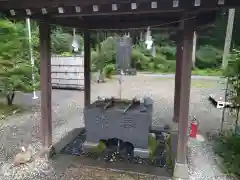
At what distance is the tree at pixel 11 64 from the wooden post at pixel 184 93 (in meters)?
4.04

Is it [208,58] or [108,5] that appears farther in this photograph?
[208,58]

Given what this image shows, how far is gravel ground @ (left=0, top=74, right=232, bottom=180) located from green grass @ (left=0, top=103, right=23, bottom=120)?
285 mm

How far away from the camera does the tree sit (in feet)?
17.6

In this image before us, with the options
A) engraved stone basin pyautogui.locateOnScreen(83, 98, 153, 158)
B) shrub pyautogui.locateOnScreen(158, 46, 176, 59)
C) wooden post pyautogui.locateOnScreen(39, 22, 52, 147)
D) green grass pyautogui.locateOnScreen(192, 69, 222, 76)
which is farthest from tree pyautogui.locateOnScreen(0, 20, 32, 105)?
shrub pyautogui.locateOnScreen(158, 46, 176, 59)

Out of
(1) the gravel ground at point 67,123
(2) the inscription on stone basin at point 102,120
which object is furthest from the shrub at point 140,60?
(2) the inscription on stone basin at point 102,120

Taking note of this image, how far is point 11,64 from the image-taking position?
5555 mm

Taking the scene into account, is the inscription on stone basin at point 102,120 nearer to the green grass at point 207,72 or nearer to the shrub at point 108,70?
the shrub at point 108,70

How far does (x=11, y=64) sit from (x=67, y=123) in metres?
2.05

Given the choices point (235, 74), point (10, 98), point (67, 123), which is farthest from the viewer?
point (10, 98)

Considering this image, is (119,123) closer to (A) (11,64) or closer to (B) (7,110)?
(A) (11,64)

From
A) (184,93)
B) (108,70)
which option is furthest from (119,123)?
(108,70)

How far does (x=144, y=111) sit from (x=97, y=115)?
75 centimetres

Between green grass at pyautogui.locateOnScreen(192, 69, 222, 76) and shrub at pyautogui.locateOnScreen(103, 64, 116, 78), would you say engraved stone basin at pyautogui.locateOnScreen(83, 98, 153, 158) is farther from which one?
green grass at pyautogui.locateOnScreen(192, 69, 222, 76)

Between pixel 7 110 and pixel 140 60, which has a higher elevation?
pixel 140 60
